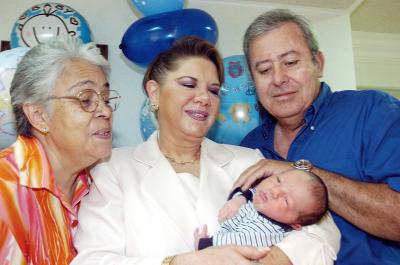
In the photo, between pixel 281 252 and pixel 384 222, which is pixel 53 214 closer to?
pixel 281 252

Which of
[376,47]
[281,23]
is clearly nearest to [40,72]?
[281,23]

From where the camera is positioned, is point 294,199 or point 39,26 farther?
point 39,26

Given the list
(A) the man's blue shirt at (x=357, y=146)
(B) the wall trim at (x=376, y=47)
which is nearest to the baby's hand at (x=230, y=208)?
(A) the man's blue shirt at (x=357, y=146)

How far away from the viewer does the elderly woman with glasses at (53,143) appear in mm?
1601

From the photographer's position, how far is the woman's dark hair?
6.31 feet

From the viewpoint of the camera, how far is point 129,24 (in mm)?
3576

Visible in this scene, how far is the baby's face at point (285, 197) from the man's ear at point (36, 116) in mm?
1026

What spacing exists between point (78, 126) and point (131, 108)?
1.74 m

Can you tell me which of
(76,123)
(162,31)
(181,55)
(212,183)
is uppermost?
(162,31)

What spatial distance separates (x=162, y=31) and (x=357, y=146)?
1.44m

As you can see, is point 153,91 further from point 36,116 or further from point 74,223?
point 74,223

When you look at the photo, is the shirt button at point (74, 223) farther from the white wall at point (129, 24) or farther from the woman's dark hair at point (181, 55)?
the white wall at point (129, 24)

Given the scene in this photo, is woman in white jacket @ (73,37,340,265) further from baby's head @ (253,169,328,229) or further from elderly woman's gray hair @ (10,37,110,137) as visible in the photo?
elderly woman's gray hair @ (10,37,110,137)

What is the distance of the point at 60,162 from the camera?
1.84m
